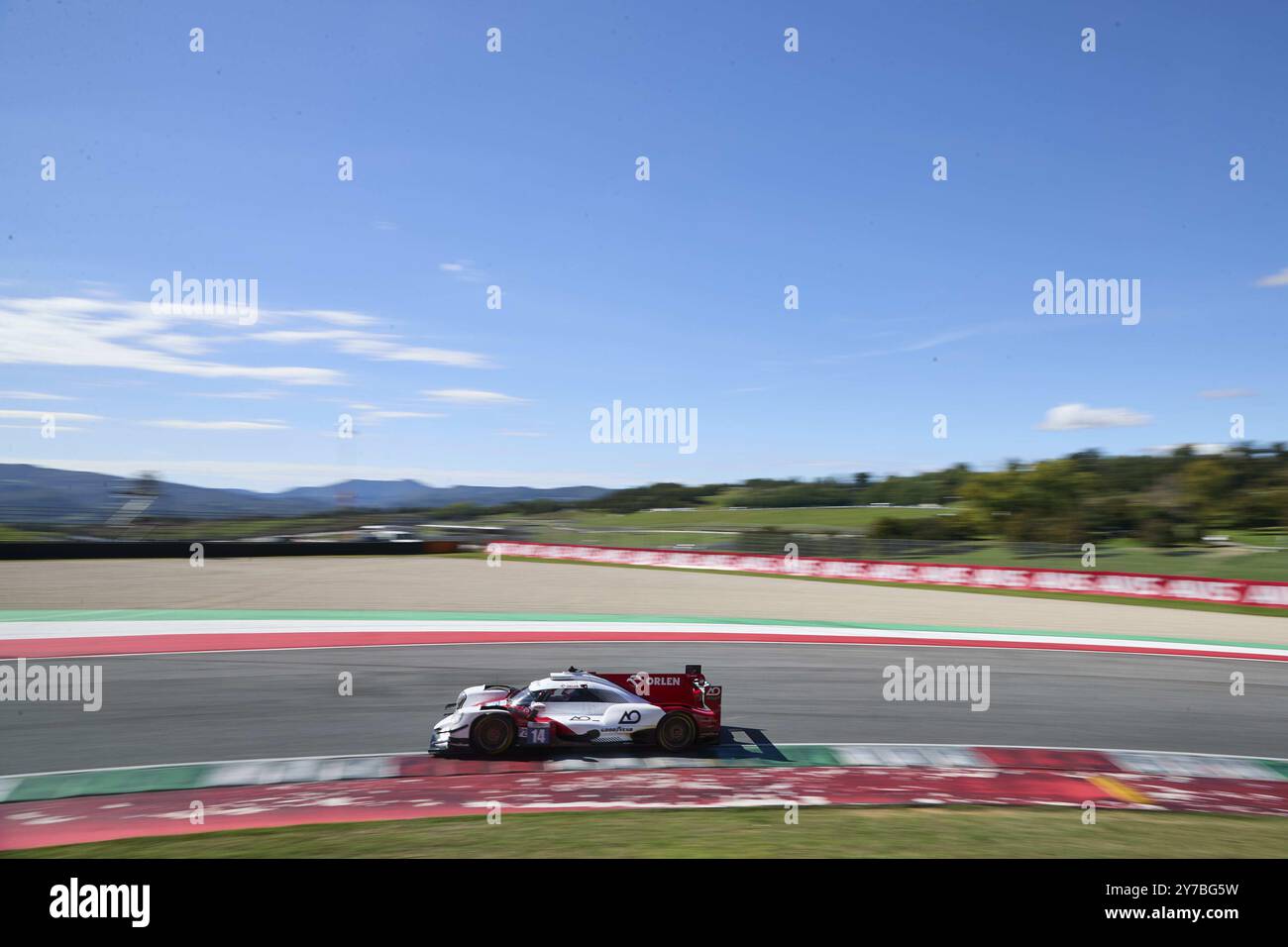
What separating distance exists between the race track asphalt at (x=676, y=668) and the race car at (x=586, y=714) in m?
0.92

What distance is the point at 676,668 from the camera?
1484 centimetres

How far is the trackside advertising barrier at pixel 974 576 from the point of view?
79.0 feet

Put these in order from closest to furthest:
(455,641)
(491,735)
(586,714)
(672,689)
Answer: (491,735) < (586,714) < (672,689) < (455,641)

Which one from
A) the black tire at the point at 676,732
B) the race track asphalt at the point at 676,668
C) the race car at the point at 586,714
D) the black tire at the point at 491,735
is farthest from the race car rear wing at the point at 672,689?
the black tire at the point at 491,735

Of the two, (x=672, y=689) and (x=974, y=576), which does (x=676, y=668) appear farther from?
(x=974, y=576)

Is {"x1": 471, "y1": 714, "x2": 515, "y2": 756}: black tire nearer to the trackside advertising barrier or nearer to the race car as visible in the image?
the race car

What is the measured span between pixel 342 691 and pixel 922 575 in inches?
871

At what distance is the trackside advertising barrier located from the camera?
2409 cm

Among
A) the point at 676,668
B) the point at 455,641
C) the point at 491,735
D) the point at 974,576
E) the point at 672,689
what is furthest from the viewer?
the point at 974,576

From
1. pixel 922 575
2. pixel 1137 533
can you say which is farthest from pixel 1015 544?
pixel 1137 533

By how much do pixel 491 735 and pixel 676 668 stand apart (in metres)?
6.24

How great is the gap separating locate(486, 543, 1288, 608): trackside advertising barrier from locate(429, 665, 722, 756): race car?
2087 cm

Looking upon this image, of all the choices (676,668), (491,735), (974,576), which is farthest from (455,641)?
(974,576)

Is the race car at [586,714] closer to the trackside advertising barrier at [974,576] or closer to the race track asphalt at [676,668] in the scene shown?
the race track asphalt at [676,668]
